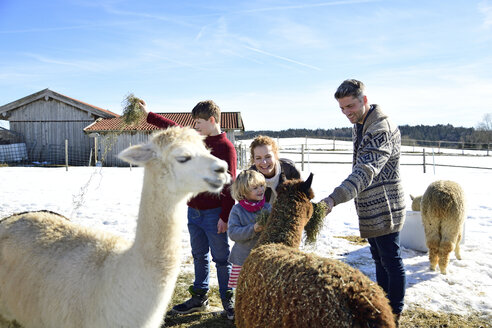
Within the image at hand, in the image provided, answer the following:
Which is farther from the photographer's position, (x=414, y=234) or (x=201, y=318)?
(x=414, y=234)

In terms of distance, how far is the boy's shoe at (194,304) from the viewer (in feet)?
11.8

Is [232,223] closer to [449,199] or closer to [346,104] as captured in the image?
[346,104]

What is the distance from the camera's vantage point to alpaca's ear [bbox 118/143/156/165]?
2176mm

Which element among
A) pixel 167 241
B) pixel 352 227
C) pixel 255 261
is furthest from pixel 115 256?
pixel 352 227

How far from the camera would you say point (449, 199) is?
4941 millimetres

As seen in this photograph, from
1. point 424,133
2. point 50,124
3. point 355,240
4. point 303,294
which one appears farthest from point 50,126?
point 424,133

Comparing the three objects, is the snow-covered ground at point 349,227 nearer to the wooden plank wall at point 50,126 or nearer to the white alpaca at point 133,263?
the white alpaca at point 133,263

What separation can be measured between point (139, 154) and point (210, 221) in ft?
5.16

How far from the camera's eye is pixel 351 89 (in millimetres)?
2842

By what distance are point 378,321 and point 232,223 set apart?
6.02 ft

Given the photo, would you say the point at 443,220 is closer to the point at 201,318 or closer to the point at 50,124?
the point at 201,318

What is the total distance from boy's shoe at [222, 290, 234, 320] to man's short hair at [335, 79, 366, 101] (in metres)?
2.24

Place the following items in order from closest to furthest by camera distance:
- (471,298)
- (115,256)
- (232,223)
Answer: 1. (115,256)
2. (232,223)
3. (471,298)

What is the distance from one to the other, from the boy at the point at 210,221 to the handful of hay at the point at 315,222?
912 millimetres
